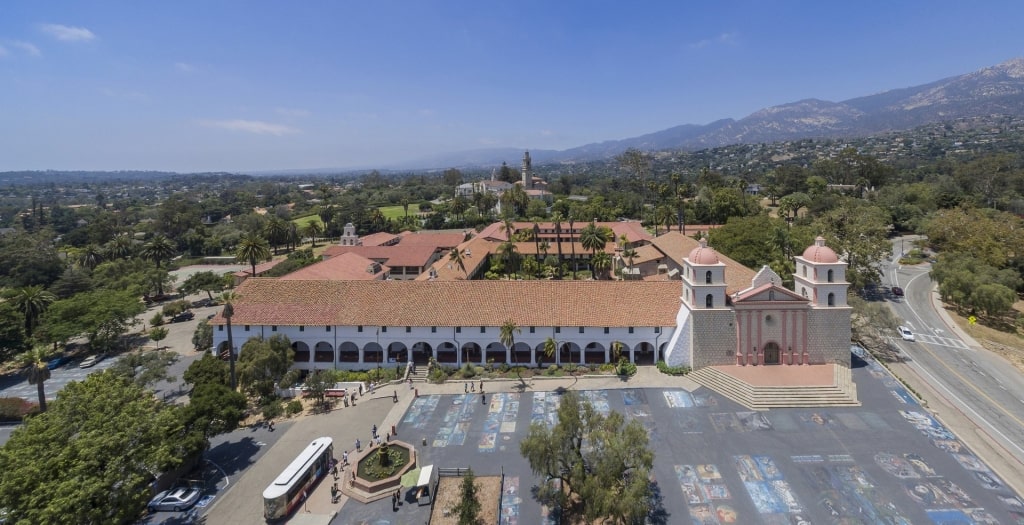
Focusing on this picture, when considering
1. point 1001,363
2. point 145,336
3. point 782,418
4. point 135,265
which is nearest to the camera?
point 782,418

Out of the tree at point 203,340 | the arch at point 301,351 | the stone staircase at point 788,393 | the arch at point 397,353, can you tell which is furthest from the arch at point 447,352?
the tree at point 203,340

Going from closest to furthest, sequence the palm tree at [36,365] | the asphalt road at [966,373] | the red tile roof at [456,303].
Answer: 1. the palm tree at [36,365]
2. the asphalt road at [966,373]
3. the red tile roof at [456,303]

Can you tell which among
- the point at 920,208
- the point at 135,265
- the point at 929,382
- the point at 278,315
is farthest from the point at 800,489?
the point at 920,208

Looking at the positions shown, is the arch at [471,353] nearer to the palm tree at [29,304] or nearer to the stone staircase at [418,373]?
the stone staircase at [418,373]

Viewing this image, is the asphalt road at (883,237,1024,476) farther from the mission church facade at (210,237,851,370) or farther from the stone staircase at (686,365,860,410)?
the mission church facade at (210,237,851,370)

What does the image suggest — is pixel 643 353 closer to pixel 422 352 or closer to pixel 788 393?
pixel 788 393

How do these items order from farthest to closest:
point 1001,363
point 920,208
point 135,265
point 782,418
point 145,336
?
1. point 920,208
2. point 135,265
3. point 145,336
4. point 1001,363
5. point 782,418

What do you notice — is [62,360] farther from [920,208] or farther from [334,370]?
[920,208]
